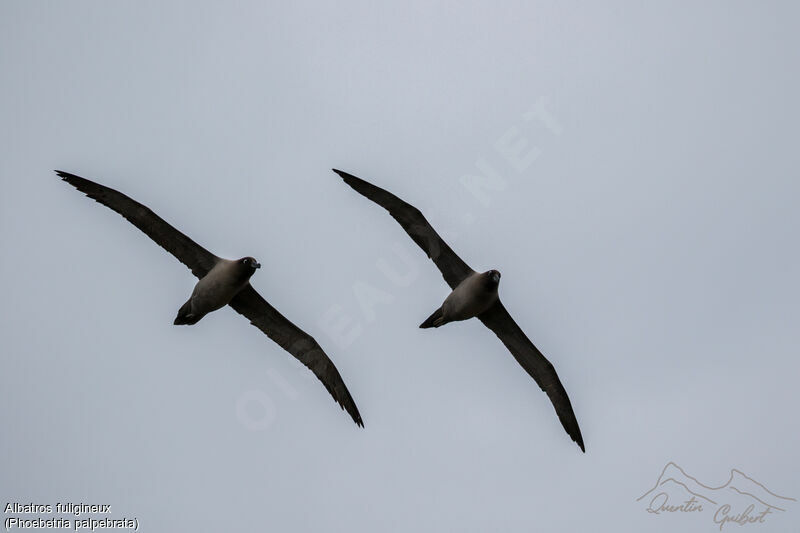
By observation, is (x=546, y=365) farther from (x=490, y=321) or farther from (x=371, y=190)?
(x=371, y=190)

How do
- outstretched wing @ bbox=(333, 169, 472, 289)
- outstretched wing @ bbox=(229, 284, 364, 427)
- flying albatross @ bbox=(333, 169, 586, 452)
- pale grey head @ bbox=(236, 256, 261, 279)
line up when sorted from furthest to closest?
outstretched wing @ bbox=(229, 284, 364, 427) < outstretched wing @ bbox=(333, 169, 472, 289) < flying albatross @ bbox=(333, 169, 586, 452) < pale grey head @ bbox=(236, 256, 261, 279)

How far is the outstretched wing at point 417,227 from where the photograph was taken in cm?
3103

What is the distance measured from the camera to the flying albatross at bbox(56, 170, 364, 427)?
29422mm

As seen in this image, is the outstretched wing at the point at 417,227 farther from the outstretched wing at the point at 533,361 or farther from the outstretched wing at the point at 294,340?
the outstretched wing at the point at 294,340

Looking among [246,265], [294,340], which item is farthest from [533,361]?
[246,265]

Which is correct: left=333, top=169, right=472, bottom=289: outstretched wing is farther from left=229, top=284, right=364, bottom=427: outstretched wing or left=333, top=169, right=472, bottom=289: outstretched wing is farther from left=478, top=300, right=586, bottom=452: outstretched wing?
left=229, top=284, right=364, bottom=427: outstretched wing

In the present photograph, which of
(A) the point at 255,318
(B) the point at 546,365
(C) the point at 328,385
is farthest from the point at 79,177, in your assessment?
(B) the point at 546,365

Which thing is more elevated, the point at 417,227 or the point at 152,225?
the point at 152,225

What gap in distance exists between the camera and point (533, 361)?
33.2 metres

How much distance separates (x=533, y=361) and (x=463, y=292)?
380 centimetres

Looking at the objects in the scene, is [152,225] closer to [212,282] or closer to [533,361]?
[212,282]

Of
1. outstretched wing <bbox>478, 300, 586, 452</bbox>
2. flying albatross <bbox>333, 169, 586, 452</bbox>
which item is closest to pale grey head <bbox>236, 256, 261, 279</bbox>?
flying albatross <bbox>333, 169, 586, 452</bbox>

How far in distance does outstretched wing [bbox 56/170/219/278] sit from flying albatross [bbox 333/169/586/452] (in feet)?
15.9

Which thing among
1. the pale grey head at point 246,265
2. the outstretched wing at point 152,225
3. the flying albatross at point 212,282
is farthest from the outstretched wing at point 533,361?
the outstretched wing at point 152,225
